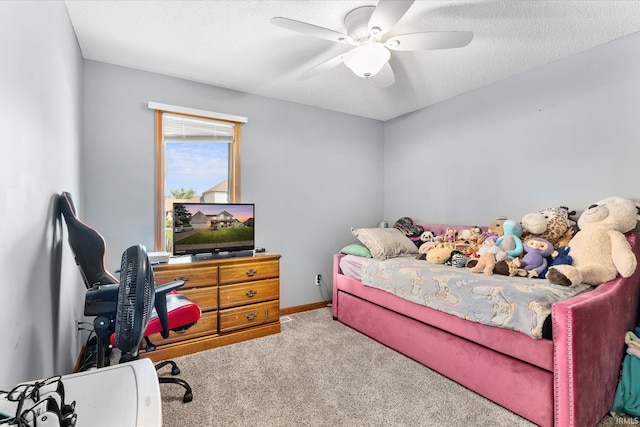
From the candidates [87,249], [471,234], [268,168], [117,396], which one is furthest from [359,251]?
[117,396]

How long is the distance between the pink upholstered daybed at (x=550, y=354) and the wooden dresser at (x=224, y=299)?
1346 millimetres

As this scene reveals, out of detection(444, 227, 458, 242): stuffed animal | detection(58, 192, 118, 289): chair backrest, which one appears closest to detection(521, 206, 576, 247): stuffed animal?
detection(444, 227, 458, 242): stuffed animal

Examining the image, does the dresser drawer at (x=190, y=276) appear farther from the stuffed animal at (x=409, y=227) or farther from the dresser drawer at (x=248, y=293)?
the stuffed animal at (x=409, y=227)

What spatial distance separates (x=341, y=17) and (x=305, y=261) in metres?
2.56

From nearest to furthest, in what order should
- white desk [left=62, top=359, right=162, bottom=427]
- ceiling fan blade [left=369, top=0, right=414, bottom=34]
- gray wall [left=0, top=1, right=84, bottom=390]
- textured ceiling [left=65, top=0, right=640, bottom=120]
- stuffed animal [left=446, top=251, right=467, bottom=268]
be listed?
white desk [left=62, top=359, right=162, bottom=427] → gray wall [left=0, top=1, right=84, bottom=390] → ceiling fan blade [left=369, top=0, right=414, bottom=34] → textured ceiling [left=65, top=0, right=640, bottom=120] → stuffed animal [left=446, top=251, right=467, bottom=268]

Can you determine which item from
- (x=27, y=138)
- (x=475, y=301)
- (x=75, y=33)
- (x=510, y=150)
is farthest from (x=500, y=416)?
(x=75, y=33)

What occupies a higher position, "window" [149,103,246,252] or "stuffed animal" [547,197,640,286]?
"window" [149,103,246,252]

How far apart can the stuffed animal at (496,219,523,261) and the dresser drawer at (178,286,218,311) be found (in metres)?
2.38

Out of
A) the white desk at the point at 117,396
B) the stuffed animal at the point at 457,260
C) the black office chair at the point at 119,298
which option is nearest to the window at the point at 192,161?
the black office chair at the point at 119,298

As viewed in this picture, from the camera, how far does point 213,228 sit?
2.88m

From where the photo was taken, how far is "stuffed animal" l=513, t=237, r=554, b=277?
7.40 ft

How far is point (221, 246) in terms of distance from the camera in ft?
9.64

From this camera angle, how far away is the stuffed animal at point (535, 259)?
2.26 meters

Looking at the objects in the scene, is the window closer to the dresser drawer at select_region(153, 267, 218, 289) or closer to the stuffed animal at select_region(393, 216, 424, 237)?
the dresser drawer at select_region(153, 267, 218, 289)
